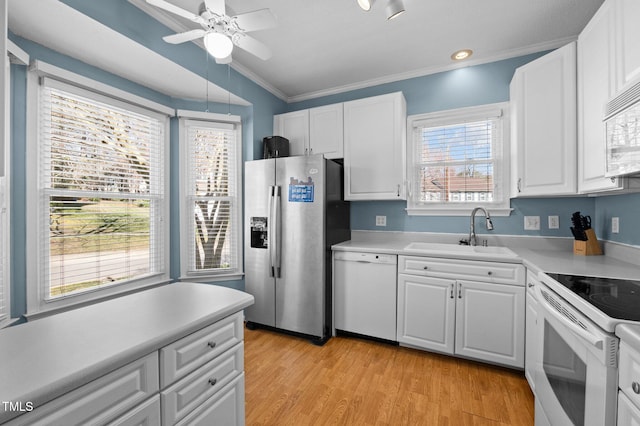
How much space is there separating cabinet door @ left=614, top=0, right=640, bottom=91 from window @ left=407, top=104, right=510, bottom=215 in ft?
3.81

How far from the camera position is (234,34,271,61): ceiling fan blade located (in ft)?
5.90

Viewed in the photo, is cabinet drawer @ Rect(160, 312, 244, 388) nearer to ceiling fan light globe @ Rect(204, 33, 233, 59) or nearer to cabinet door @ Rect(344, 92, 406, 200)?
ceiling fan light globe @ Rect(204, 33, 233, 59)

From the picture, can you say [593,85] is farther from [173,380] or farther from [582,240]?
[173,380]

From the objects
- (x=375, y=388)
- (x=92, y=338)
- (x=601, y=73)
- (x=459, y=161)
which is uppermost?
(x=601, y=73)

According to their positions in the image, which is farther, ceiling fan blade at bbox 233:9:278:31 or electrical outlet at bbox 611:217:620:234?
electrical outlet at bbox 611:217:620:234

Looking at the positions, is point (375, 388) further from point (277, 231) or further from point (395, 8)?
point (395, 8)

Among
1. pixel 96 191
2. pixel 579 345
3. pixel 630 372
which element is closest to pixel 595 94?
pixel 579 345

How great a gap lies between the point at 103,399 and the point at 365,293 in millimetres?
2101

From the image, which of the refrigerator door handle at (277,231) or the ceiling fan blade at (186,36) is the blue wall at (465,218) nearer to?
the refrigerator door handle at (277,231)

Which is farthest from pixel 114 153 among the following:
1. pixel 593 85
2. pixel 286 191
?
pixel 593 85

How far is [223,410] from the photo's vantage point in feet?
3.83

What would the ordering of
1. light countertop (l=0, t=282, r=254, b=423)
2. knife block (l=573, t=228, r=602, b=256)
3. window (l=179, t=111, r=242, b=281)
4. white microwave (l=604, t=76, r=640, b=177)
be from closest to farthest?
1. light countertop (l=0, t=282, r=254, b=423)
2. white microwave (l=604, t=76, r=640, b=177)
3. knife block (l=573, t=228, r=602, b=256)
4. window (l=179, t=111, r=242, b=281)

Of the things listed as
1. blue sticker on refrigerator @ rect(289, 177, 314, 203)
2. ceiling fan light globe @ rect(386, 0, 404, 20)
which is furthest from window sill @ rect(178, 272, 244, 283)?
ceiling fan light globe @ rect(386, 0, 404, 20)

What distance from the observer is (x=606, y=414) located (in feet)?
2.97
